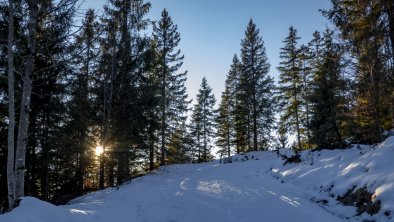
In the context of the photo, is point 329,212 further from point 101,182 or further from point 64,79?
point 64,79

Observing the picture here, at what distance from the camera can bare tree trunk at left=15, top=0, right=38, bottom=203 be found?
9086mm

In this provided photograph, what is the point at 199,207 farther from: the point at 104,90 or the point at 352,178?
the point at 104,90

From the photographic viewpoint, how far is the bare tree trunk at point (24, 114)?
29.8ft

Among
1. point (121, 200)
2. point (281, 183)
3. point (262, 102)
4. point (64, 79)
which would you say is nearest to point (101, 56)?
point (64, 79)

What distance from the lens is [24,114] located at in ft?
30.9

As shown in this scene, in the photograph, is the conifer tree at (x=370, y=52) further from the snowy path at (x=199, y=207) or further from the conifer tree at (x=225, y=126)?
the conifer tree at (x=225, y=126)

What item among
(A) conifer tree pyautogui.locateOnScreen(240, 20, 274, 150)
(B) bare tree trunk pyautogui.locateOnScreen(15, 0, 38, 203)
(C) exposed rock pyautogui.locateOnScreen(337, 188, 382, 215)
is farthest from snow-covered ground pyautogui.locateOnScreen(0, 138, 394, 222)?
(A) conifer tree pyautogui.locateOnScreen(240, 20, 274, 150)

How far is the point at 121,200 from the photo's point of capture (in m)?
11.3

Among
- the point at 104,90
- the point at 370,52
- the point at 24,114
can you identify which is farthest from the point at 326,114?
the point at 24,114

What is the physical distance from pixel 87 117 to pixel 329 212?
54.0 ft

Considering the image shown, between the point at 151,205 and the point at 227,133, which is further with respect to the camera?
the point at 227,133

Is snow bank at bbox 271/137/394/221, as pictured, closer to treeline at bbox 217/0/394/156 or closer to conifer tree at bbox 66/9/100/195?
treeline at bbox 217/0/394/156

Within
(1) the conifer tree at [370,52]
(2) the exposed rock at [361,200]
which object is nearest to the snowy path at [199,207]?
(2) the exposed rock at [361,200]

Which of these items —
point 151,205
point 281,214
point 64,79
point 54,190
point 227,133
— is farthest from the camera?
point 227,133
